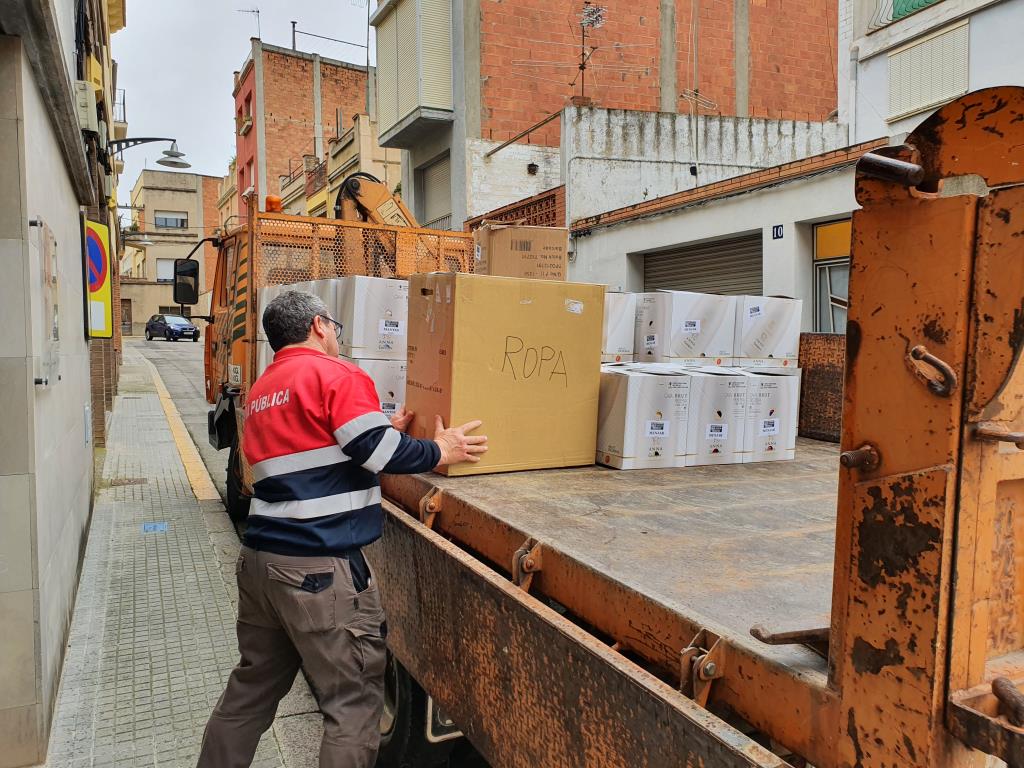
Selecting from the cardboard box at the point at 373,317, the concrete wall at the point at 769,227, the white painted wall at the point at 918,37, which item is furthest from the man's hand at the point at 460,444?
the white painted wall at the point at 918,37

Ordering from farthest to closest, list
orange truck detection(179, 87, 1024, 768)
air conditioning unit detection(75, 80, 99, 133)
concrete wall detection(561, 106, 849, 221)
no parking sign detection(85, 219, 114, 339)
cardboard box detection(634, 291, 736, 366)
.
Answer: concrete wall detection(561, 106, 849, 221), no parking sign detection(85, 219, 114, 339), air conditioning unit detection(75, 80, 99, 133), cardboard box detection(634, 291, 736, 366), orange truck detection(179, 87, 1024, 768)

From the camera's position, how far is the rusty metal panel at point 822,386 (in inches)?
170

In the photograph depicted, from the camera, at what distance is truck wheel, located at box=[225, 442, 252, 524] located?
7023mm

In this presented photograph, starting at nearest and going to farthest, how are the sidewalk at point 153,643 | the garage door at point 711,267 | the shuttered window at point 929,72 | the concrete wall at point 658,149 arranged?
the sidewalk at point 153,643, the shuttered window at point 929,72, the garage door at point 711,267, the concrete wall at point 658,149

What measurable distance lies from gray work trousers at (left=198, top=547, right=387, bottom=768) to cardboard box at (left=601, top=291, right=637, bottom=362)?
2.18m

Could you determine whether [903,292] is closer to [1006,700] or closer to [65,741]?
[1006,700]

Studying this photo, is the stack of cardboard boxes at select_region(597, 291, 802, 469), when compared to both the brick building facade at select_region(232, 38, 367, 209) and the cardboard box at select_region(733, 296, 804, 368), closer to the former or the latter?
the cardboard box at select_region(733, 296, 804, 368)

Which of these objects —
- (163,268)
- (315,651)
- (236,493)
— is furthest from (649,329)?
(163,268)

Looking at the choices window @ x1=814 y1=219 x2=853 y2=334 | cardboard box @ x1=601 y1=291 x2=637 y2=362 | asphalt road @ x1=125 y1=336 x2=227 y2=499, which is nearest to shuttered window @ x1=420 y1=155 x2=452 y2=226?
asphalt road @ x1=125 y1=336 x2=227 y2=499

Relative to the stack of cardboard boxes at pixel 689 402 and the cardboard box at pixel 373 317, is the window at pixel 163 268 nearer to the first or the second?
the cardboard box at pixel 373 317

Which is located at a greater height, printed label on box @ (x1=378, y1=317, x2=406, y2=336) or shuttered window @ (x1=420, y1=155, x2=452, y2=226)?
shuttered window @ (x1=420, y1=155, x2=452, y2=226)

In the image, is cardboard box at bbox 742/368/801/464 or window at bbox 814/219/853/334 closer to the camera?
cardboard box at bbox 742/368/801/464

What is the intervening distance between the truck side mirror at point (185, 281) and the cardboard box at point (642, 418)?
529cm

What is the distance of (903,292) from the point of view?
1254 mm
